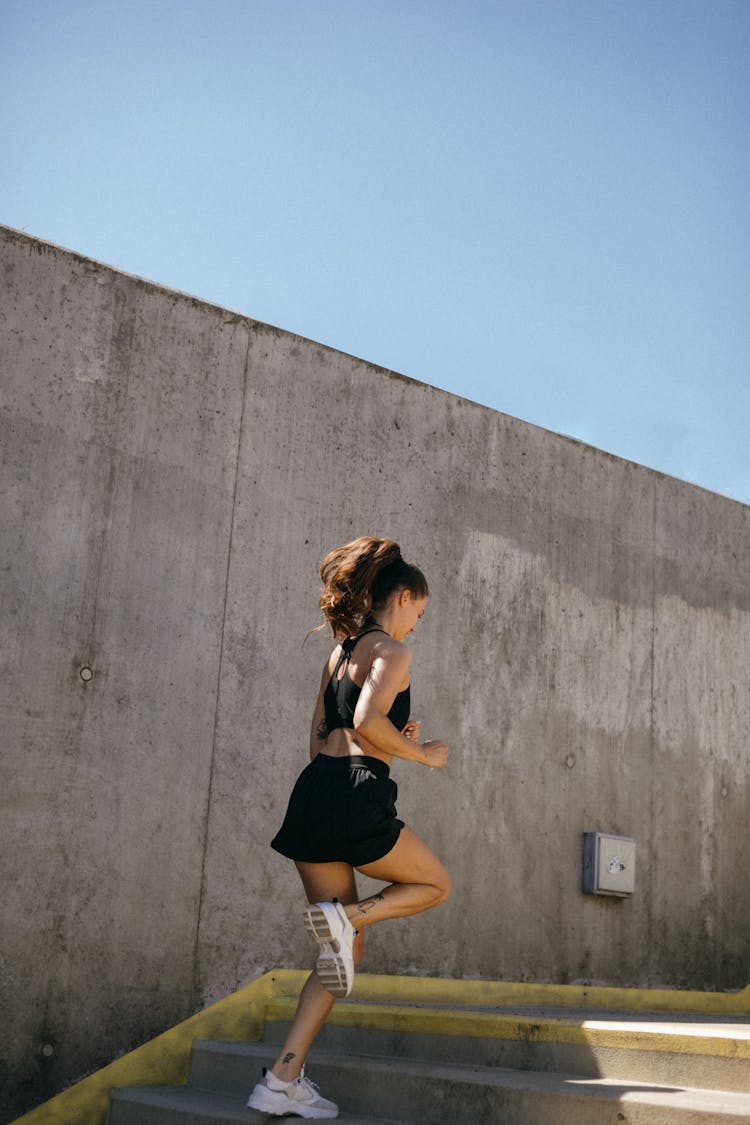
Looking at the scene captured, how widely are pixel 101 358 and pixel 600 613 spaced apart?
285 cm

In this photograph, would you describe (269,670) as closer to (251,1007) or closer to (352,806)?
(251,1007)

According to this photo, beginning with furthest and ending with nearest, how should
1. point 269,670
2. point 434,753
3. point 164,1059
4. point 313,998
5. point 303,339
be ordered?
point 303,339
point 269,670
point 164,1059
point 434,753
point 313,998

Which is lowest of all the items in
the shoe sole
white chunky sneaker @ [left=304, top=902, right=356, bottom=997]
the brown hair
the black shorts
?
the shoe sole

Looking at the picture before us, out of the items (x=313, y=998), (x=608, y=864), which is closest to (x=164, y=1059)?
(x=313, y=998)

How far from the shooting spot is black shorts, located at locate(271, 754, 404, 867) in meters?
3.17

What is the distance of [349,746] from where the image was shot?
3.30 meters

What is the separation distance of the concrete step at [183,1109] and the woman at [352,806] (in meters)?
0.15

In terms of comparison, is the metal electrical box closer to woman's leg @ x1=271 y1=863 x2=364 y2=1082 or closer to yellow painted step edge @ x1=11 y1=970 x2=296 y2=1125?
yellow painted step edge @ x1=11 y1=970 x2=296 y2=1125

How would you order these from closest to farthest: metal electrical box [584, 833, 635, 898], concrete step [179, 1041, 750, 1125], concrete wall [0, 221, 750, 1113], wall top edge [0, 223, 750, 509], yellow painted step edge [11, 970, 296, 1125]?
concrete step [179, 1041, 750, 1125] < yellow painted step edge [11, 970, 296, 1125] < concrete wall [0, 221, 750, 1113] < wall top edge [0, 223, 750, 509] < metal electrical box [584, 833, 635, 898]

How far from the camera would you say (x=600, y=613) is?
6273mm

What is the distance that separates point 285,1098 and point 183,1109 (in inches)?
21.4

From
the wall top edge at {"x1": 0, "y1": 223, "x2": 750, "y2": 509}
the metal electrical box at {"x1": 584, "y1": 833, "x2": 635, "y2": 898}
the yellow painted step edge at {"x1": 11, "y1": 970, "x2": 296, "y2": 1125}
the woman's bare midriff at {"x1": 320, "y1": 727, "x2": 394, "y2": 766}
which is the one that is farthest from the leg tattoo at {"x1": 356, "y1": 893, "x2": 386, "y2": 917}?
the metal electrical box at {"x1": 584, "y1": 833, "x2": 635, "y2": 898}

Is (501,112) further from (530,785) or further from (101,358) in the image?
(530,785)

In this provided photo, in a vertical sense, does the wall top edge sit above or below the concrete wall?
above
